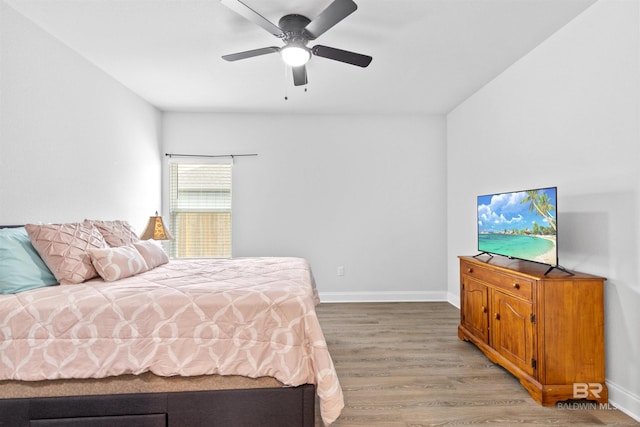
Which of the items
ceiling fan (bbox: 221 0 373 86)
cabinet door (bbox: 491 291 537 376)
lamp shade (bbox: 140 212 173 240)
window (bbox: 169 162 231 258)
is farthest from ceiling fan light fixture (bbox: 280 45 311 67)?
window (bbox: 169 162 231 258)

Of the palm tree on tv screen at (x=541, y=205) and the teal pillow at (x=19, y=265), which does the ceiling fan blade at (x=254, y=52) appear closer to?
the teal pillow at (x=19, y=265)

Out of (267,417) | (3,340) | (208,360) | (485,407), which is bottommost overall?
(485,407)

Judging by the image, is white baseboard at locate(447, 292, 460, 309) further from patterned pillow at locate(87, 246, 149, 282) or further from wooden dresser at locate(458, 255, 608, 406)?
patterned pillow at locate(87, 246, 149, 282)

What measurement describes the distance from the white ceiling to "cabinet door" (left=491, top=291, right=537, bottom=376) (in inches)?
79.8

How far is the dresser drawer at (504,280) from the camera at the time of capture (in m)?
2.33

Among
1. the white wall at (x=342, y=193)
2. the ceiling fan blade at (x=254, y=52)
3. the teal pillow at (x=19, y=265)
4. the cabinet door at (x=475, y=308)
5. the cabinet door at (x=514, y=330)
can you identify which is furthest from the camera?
the white wall at (x=342, y=193)

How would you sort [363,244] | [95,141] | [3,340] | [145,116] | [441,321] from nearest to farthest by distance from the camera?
[3,340], [95,141], [441,321], [145,116], [363,244]

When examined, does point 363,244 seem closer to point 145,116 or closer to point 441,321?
point 441,321

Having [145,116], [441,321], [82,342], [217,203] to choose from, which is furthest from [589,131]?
[145,116]

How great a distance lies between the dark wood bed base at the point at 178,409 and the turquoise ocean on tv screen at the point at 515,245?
1843 mm

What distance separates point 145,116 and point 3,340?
3153 millimetres

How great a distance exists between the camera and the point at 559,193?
2.65 metres

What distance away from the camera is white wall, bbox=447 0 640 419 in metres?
2.07

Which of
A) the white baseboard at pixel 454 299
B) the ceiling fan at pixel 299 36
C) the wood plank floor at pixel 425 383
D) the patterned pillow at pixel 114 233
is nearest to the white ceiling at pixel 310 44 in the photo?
the ceiling fan at pixel 299 36
